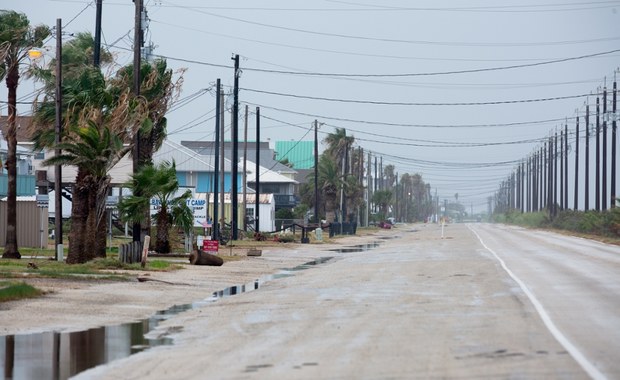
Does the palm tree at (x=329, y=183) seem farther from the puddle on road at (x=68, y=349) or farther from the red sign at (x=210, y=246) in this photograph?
the puddle on road at (x=68, y=349)

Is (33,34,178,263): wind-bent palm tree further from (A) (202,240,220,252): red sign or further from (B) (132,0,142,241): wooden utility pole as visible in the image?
(A) (202,240,220,252): red sign

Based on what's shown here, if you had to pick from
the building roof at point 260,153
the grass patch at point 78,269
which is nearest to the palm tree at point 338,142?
the building roof at point 260,153

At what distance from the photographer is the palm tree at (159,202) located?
38.7 m

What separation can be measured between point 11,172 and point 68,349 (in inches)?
959

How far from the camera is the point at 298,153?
18538cm

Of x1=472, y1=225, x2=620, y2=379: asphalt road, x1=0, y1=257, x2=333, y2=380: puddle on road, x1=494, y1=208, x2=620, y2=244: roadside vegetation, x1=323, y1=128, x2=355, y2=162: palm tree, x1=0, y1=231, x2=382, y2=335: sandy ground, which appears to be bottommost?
x1=0, y1=257, x2=333, y2=380: puddle on road

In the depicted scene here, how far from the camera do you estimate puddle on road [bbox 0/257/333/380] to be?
515 inches

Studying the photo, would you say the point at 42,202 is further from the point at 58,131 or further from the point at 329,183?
the point at 329,183

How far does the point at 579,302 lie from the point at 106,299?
31.6ft

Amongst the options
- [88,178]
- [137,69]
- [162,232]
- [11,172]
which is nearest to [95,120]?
[88,178]

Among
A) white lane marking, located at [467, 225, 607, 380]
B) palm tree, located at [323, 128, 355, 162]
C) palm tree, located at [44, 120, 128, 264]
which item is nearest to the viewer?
white lane marking, located at [467, 225, 607, 380]

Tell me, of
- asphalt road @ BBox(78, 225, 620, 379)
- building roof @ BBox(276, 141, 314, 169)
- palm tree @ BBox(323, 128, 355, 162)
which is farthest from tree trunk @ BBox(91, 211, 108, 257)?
building roof @ BBox(276, 141, 314, 169)

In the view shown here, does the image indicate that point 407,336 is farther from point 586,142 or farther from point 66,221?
point 586,142

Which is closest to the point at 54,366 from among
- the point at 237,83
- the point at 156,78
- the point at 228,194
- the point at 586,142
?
the point at 156,78
